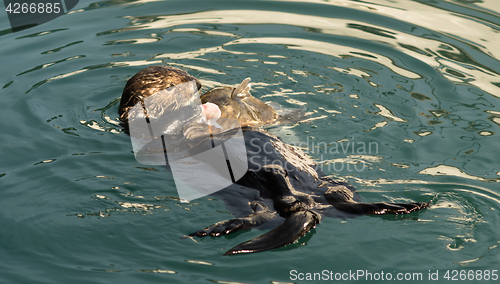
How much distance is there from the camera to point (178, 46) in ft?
22.2

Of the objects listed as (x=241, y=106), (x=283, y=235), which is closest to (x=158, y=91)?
(x=241, y=106)

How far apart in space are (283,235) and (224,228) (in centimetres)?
38

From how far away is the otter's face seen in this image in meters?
4.57

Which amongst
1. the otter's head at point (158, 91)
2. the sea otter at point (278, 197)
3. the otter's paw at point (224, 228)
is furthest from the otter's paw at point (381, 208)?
the otter's head at point (158, 91)

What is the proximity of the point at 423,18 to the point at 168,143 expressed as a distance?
5.42m

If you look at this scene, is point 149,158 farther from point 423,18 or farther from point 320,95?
point 423,18

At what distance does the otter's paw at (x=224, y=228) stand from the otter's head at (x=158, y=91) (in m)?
1.92

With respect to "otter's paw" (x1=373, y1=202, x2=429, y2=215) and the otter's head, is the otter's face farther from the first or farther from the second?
"otter's paw" (x1=373, y1=202, x2=429, y2=215)

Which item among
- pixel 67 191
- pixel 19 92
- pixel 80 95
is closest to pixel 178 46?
pixel 80 95

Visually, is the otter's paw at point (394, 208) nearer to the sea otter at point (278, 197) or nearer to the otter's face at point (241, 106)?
the sea otter at point (278, 197)

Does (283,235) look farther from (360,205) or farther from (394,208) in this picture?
(394,208)

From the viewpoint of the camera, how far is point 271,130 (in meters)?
4.66

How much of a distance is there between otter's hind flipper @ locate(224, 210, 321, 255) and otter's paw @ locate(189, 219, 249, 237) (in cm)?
13

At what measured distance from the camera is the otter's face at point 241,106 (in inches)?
180
